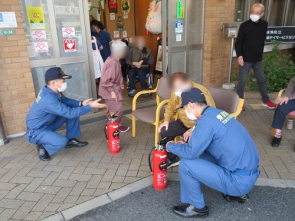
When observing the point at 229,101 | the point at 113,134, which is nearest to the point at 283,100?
the point at 229,101

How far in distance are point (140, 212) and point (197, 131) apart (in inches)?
41.0

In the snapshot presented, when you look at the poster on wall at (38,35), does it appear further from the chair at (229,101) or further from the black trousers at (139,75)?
the chair at (229,101)

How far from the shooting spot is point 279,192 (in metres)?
2.88

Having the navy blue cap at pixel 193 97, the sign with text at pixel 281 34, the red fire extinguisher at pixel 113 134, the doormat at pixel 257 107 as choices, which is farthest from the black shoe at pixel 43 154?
the sign with text at pixel 281 34

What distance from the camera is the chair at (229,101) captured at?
10.6ft

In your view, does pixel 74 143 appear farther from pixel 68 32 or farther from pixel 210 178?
pixel 210 178

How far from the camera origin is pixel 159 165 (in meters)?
2.78

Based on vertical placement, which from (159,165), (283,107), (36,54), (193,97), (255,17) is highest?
(255,17)

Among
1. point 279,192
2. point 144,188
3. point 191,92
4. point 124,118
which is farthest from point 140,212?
point 124,118

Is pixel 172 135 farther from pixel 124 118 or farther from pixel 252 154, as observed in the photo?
pixel 124 118

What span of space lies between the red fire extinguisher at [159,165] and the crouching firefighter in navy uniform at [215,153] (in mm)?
302

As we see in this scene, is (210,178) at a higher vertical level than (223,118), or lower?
lower

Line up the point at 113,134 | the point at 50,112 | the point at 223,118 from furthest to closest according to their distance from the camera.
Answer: the point at 113,134 → the point at 50,112 → the point at 223,118

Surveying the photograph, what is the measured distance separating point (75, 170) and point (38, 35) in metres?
2.27
